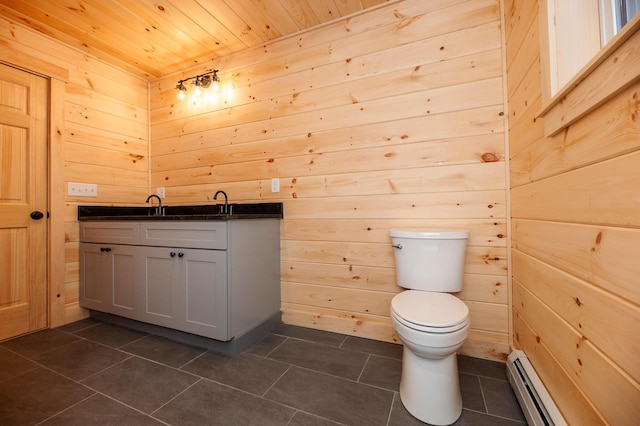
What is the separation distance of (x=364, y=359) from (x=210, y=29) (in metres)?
2.61

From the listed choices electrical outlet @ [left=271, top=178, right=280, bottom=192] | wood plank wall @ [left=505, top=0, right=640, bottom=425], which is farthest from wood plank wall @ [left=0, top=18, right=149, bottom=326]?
wood plank wall @ [left=505, top=0, right=640, bottom=425]

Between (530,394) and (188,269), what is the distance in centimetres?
190

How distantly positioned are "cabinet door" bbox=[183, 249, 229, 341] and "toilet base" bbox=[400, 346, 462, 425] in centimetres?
107

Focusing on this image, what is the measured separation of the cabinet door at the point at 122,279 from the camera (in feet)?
6.42

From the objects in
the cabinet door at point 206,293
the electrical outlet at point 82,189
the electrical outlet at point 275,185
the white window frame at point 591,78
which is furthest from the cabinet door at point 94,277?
the white window frame at point 591,78

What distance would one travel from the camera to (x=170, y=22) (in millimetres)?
1982

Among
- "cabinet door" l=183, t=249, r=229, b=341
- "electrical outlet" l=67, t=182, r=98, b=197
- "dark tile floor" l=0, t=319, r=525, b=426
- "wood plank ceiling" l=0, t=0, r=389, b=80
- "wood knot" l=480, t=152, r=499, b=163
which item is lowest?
"dark tile floor" l=0, t=319, r=525, b=426

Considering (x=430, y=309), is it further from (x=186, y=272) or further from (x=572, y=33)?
(x=186, y=272)

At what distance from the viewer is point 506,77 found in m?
1.56

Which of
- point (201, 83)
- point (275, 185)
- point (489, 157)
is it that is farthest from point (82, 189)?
point (489, 157)

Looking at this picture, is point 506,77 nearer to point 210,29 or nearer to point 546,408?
point 546,408

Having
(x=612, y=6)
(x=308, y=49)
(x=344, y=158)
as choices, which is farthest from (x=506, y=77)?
(x=308, y=49)

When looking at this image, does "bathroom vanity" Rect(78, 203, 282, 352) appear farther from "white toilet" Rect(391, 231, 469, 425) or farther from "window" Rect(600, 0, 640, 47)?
"window" Rect(600, 0, 640, 47)

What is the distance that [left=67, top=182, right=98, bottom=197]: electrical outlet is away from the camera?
2213 mm
